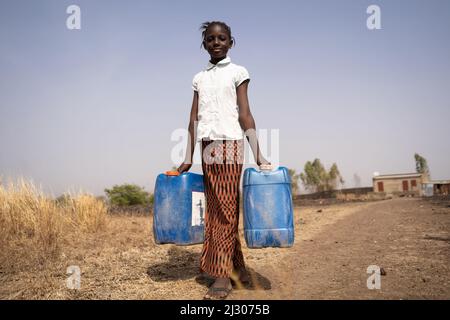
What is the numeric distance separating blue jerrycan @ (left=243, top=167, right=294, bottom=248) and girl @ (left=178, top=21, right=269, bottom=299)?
145 millimetres

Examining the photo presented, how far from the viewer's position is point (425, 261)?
3336 mm

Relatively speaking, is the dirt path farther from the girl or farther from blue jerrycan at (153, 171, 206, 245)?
blue jerrycan at (153, 171, 206, 245)

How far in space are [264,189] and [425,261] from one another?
2.01m

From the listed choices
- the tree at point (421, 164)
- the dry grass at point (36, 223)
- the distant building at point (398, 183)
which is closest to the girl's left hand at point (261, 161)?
the dry grass at point (36, 223)

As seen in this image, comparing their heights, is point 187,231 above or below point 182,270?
above

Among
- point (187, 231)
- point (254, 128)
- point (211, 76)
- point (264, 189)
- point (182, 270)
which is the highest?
point (211, 76)

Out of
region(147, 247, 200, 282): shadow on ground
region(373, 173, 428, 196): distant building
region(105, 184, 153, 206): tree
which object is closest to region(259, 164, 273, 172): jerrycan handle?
region(147, 247, 200, 282): shadow on ground

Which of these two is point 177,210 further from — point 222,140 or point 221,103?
point 221,103

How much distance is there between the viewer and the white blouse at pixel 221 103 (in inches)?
103

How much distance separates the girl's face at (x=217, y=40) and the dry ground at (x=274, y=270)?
1872 mm

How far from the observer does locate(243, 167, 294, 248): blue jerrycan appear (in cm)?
249

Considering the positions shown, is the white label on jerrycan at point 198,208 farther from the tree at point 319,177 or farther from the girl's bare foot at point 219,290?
the tree at point 319,177

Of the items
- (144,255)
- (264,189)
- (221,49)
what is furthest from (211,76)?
(144,255)
